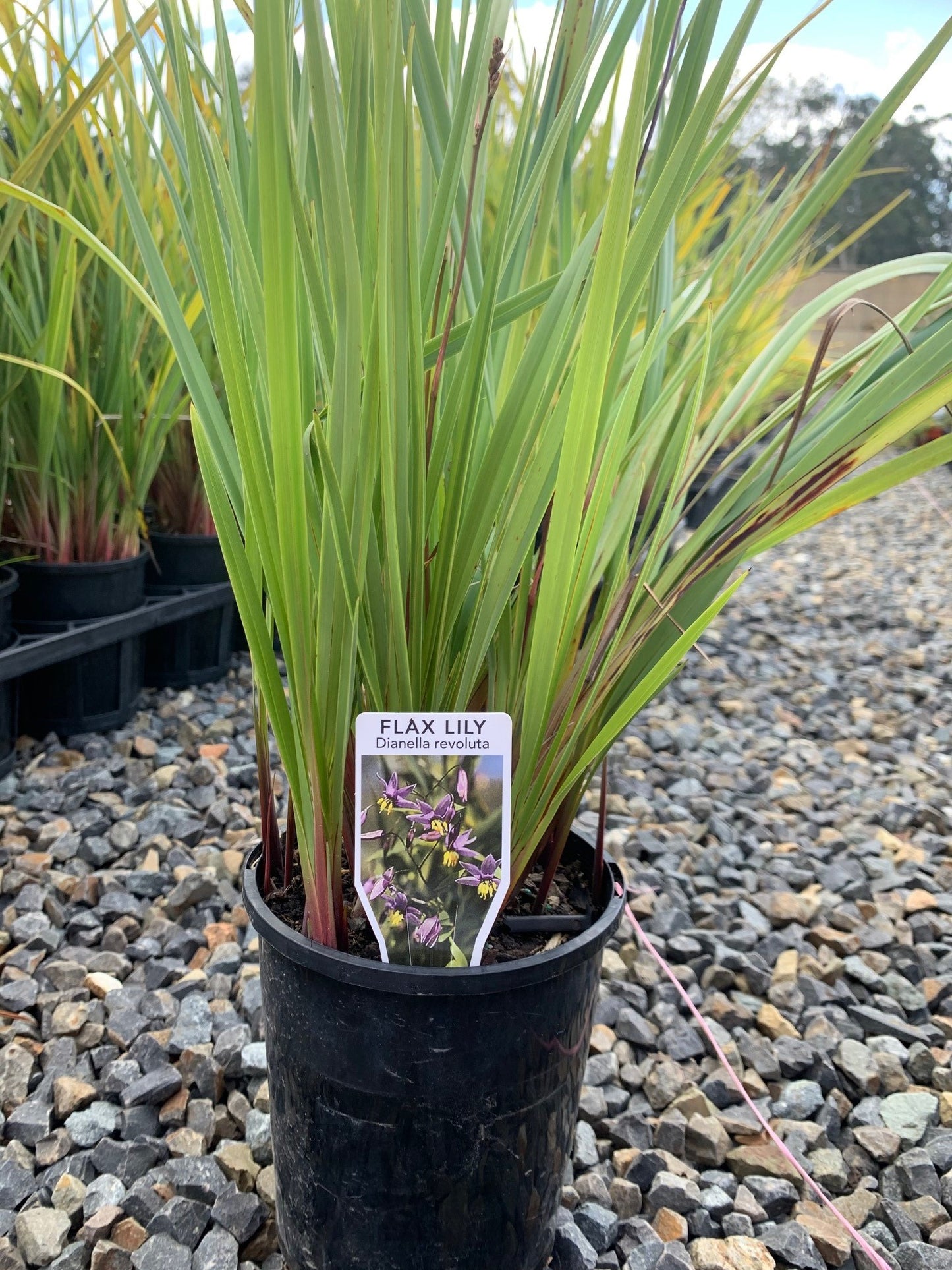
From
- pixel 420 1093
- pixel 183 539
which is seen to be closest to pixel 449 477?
pixel 420 1093

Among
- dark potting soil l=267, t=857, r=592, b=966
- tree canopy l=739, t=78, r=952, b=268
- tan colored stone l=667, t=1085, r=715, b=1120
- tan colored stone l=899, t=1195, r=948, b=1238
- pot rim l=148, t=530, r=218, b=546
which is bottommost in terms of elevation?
tan colored stone l=899, t=1195, r=948, b=1238

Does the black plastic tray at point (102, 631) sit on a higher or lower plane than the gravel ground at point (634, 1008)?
higher

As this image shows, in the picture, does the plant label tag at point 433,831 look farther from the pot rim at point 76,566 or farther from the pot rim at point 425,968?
the pot rim at point 76,566

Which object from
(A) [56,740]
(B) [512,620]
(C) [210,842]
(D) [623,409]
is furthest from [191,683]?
(D) [623,409]

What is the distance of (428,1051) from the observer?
1.73 feet

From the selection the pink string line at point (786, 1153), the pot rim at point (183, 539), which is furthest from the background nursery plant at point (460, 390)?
the pot rim at point (183, 539)

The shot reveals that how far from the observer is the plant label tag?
1.69ft

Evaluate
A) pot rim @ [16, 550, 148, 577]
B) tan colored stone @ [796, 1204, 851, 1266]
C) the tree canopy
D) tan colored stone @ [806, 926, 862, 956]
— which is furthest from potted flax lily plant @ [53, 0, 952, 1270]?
the tree canopy

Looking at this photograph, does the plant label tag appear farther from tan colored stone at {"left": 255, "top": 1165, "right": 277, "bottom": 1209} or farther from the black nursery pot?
tan colored stone at {"left": 255, "top": 1165, "right": 277, "bottom": 1209}

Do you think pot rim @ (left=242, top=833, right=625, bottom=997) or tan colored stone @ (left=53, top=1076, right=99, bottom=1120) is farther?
tan colored stone @ (left=53, top=1076, right=99, bottom=1120)

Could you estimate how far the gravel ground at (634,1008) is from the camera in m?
0.73

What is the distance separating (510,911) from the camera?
2.07ft

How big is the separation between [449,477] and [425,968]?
26cm

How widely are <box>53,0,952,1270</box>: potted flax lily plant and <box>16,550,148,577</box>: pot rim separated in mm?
840
